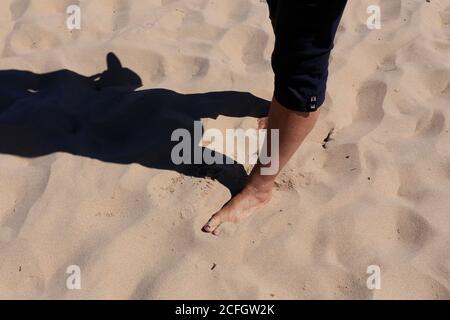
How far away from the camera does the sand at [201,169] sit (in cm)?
165

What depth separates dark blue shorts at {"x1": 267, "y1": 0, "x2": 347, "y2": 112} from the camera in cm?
145

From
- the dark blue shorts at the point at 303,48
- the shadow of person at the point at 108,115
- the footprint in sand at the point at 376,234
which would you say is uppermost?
the dark blue shorts at the point at 303,48

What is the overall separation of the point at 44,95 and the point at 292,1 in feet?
4.56

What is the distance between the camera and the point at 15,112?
2.24 metres

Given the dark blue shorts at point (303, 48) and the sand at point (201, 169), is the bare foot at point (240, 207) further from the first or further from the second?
the dark blue shorts at point (303, 48)

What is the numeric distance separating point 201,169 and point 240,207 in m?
0.26

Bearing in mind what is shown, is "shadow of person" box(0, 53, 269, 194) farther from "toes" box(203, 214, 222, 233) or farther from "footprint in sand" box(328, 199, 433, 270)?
"footprint in sand" box(328, 199, 433, 270)

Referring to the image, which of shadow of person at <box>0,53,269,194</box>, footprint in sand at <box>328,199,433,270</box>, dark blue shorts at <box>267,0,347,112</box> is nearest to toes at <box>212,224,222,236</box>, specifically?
shadow of person at <box>0,53,269,194</box>

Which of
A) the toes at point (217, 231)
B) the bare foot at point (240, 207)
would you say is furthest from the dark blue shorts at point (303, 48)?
the toes at point (217, 231)

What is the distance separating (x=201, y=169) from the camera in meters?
2.01

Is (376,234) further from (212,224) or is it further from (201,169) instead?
(201,169)

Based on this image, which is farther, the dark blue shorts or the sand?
the sand

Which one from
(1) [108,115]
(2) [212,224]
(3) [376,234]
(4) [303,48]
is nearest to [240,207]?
(2) [212,224]

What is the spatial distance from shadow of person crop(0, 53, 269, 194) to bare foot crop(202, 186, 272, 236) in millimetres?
105
